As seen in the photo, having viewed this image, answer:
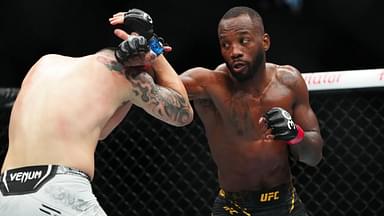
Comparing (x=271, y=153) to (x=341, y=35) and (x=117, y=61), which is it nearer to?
(x=117, y=61)

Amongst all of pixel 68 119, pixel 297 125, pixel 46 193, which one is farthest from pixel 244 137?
pixel 46 193

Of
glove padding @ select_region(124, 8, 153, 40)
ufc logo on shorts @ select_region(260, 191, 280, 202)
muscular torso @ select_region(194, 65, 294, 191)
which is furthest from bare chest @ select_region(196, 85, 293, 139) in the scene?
glove padding @ select_region(124, 8, 153, 40)

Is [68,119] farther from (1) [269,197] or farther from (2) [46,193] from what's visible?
(1) [269,197]

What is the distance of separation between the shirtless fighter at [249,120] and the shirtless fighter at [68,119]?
39 cm

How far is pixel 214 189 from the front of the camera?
3.55 m

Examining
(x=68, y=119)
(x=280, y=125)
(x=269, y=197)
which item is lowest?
(x=269, y=197)

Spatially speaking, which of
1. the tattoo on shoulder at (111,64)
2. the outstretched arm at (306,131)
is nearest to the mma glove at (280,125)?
the outstretched arm at (306,131)

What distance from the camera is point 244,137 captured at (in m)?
2.79

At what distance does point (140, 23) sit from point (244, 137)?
0.62 meters

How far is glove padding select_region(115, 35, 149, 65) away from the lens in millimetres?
2299

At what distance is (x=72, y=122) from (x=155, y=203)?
138cm

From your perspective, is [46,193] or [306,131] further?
[306,131]

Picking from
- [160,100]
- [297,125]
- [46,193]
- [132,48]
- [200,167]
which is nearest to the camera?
[46,193]

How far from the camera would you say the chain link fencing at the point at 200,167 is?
341cm
